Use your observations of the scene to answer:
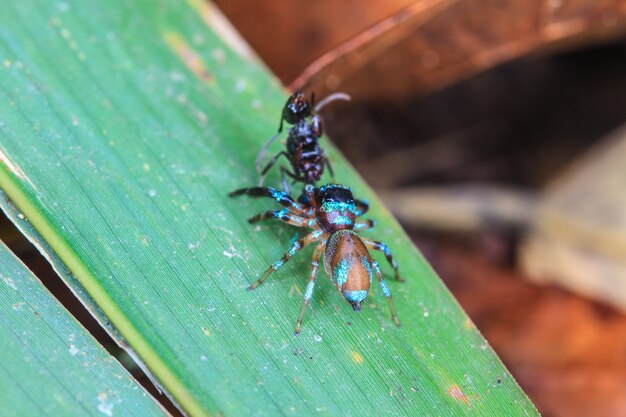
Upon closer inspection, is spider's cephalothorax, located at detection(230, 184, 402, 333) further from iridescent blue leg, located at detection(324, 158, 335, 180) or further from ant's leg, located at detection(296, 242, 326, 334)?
iridescent blue leg, located at detection(324, 158, 335, 180)

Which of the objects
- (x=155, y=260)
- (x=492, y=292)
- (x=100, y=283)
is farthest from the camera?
(x=492, y=292)

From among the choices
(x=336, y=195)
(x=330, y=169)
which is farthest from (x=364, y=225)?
(x=330, y=169)

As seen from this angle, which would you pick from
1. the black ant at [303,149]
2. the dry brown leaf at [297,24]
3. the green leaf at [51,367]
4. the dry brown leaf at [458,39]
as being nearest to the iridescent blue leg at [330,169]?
the black ant at [303,149]

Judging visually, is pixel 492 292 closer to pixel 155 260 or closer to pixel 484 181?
pixel 484 181

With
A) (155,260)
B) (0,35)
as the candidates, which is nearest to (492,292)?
(155,260)

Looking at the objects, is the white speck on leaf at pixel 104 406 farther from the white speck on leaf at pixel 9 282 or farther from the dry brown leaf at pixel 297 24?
the dry brown leaf at pixel 297 24

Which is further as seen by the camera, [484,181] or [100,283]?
[484,181]
